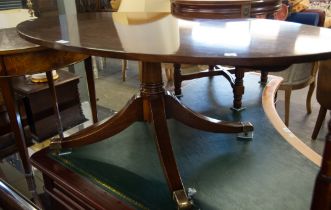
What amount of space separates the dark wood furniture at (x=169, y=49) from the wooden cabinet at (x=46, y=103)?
60cm

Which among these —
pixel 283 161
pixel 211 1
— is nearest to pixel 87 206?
pixel 283 161

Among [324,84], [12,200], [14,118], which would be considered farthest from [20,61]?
[324,84]

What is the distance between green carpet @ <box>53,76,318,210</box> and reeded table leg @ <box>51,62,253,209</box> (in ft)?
0.18

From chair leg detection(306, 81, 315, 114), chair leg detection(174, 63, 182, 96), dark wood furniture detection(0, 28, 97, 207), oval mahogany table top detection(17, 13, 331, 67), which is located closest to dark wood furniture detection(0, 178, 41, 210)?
oval mahogany table top detection(17, 13, 331, 67)

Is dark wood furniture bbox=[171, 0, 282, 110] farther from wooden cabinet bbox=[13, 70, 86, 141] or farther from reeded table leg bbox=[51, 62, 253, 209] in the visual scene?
wooden cabinet bbox=[13, 70, 86, 141]

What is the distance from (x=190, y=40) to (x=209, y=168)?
17.5 inches

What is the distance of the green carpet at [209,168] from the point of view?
86 cm

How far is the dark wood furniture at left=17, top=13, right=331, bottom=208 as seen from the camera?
593mm

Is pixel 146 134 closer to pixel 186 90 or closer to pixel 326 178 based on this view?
pixel 186 90

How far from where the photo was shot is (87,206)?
935mm

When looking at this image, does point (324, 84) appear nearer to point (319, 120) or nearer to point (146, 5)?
point (319, 120)

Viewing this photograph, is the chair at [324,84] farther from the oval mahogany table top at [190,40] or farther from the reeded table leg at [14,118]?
the reeded table leg at [14,118]

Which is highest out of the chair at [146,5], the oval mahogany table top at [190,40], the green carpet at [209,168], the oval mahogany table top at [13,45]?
the oval mahogany table top at [190,40]

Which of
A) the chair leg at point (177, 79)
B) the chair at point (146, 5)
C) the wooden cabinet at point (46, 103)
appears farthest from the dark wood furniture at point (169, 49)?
the chair at point (146, 5)
